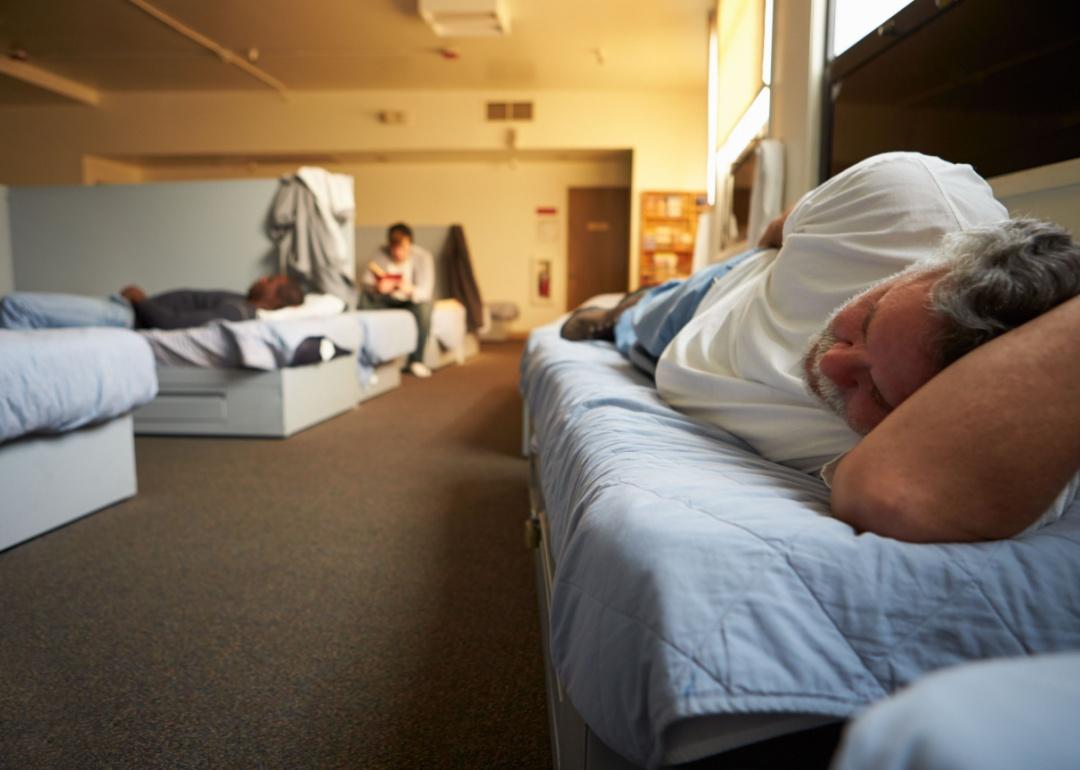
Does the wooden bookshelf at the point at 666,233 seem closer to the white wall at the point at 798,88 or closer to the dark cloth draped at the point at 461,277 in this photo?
the dark cloth draped at the point at 461,277

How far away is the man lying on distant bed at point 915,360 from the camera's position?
478mm

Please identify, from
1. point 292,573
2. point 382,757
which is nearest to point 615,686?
point 382,757

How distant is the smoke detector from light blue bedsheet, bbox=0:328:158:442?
12.6 ft

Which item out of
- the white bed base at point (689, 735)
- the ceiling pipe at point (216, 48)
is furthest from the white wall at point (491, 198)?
the white bed base at point (689, 735)

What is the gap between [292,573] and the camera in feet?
4.89

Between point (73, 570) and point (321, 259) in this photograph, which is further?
point (321, 259)

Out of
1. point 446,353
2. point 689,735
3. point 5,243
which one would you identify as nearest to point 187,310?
point 5,243

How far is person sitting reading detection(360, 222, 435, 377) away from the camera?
5355mm

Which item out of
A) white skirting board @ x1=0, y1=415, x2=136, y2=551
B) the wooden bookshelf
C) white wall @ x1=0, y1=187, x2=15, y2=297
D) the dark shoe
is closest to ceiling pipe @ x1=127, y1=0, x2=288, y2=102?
white wall @ x1=0, y1=187, x2=15, y2=297

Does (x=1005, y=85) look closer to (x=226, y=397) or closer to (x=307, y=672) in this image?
(x=307, y=672)

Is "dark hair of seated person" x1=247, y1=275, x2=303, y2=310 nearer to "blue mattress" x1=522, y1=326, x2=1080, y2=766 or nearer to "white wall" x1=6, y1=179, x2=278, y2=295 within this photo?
"white wall" x1=6, y1=179, x2=278, y2=295

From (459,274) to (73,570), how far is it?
17.7 feet

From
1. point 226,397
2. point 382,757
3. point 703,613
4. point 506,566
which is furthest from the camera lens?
point 226,397

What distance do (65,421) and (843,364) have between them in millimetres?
1740
